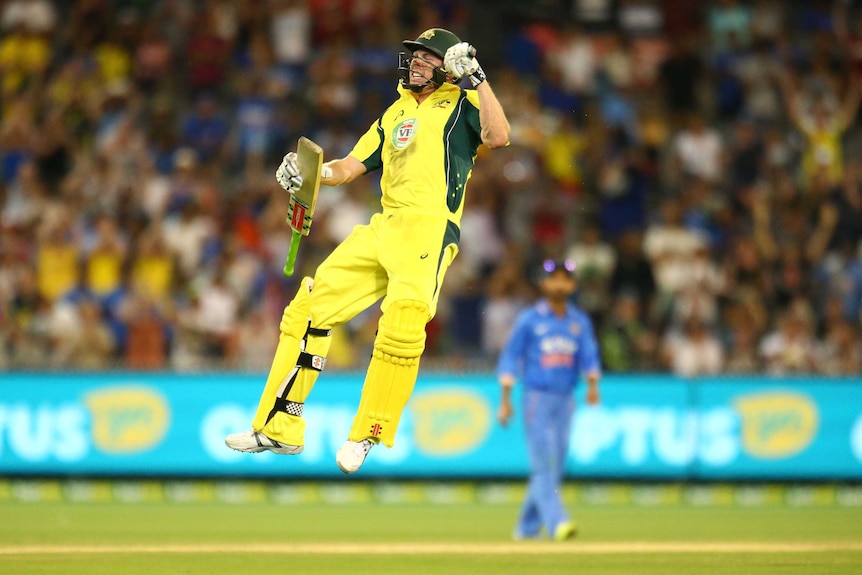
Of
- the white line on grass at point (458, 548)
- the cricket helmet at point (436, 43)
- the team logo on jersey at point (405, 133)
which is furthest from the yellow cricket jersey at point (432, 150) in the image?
the white line on grass at point (458, 548)

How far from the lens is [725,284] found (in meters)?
16.2

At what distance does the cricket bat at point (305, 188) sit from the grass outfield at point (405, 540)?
2.12 metres

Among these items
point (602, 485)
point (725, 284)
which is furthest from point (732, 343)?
point (602, 485)

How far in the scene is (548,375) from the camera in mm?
11641

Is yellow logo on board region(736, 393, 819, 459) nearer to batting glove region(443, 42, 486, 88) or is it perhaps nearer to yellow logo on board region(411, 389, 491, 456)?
yellow logo on board region(411, 389, 491, 456)

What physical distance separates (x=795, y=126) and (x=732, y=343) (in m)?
3.49

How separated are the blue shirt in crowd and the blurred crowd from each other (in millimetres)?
3356

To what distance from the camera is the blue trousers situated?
11438 mm

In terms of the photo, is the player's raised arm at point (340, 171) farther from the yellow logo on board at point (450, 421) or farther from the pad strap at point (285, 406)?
the yellow logo on board at point (450, 421)

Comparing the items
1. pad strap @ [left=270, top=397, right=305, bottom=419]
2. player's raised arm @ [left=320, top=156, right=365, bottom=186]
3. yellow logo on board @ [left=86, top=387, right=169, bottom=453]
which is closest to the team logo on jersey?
player's raised arm @ [left=320, top=156, right=365, bottom=186]

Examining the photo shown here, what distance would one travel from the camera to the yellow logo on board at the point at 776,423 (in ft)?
49.3

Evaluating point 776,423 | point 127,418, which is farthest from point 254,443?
point 776,423

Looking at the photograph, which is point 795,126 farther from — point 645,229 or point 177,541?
Result: point 177,541

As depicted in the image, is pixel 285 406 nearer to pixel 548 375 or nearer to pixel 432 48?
pixel 432 48
